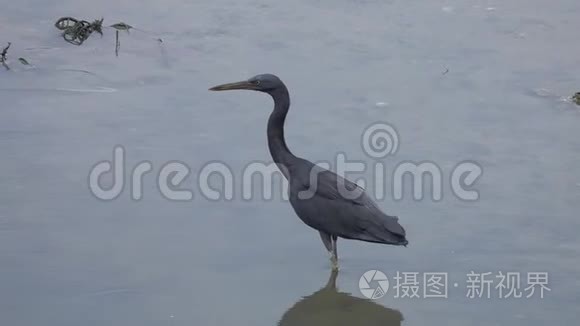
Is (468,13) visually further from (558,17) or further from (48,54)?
(48,54)

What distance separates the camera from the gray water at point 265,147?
6895mm

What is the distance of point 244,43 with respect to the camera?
10.7 metres

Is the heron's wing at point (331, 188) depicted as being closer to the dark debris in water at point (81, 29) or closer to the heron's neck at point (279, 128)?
the heron's neck at point (279, 128)

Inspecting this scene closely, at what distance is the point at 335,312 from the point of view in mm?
6926

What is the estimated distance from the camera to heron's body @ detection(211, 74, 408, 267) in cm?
702

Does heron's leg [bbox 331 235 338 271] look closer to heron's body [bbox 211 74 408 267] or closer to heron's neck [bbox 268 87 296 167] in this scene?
heron's body [bbox 211 74 408 267]

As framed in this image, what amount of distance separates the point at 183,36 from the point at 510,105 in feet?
10.5

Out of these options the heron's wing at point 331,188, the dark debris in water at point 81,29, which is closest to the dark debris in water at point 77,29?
the dark debris in water at point 81,29

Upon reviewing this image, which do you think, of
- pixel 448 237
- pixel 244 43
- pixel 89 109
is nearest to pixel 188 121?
pixel 89 109

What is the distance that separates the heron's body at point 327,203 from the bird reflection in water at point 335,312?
0.94 ft

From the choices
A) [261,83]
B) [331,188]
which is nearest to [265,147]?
[261,83]

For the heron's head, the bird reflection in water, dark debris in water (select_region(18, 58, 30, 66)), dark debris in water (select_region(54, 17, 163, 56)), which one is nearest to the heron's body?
the heron's head

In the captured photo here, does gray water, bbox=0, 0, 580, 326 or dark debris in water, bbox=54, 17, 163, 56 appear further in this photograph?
dark debris in water, bbox=54, 17, 163, 56

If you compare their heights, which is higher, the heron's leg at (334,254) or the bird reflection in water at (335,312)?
the heron's leg at (334,254)
